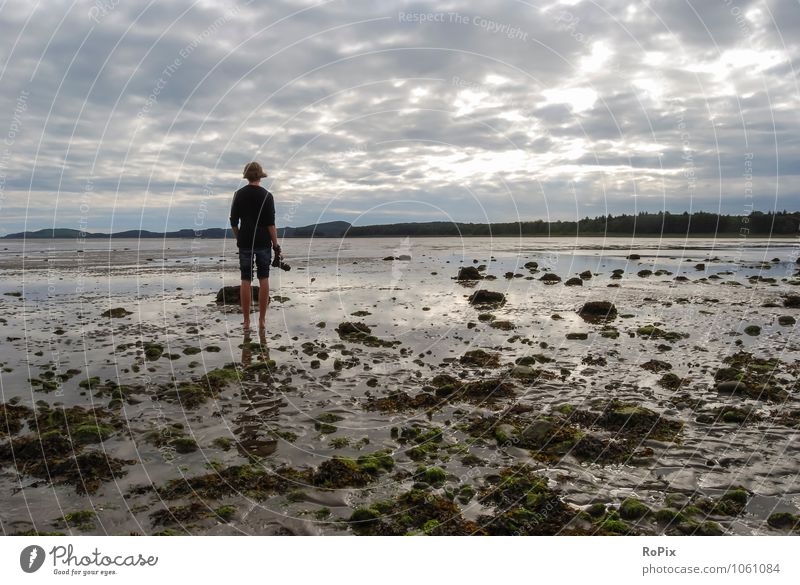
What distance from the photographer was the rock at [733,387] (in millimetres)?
9898

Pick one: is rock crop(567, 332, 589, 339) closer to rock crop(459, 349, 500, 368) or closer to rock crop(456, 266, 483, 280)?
rock crop(459, 349, 500, 368)

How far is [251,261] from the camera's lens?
15273 millimetres

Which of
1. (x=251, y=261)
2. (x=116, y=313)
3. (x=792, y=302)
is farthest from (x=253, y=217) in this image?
(x=792, y=302)

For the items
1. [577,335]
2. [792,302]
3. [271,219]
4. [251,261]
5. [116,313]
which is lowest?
[577,335]

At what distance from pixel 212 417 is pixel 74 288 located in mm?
26203

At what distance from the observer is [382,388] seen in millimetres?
10430

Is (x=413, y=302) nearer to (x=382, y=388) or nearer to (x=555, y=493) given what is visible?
(x=382, y=388)

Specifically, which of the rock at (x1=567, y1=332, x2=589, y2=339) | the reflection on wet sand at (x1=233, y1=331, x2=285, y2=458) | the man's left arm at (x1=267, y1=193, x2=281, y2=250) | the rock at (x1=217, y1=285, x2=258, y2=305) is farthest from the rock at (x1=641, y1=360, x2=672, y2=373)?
the rock at (x1=217, y1=285, x2=258, y2=305)

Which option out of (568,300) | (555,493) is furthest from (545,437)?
(568,300)

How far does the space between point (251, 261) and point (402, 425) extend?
8798mm

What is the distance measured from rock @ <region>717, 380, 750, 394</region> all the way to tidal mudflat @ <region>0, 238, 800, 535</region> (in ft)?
0.11

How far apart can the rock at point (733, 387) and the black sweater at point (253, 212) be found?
12085mm

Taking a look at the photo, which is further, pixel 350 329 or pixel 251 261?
pixel 350 329

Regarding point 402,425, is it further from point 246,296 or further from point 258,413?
point 246,296
